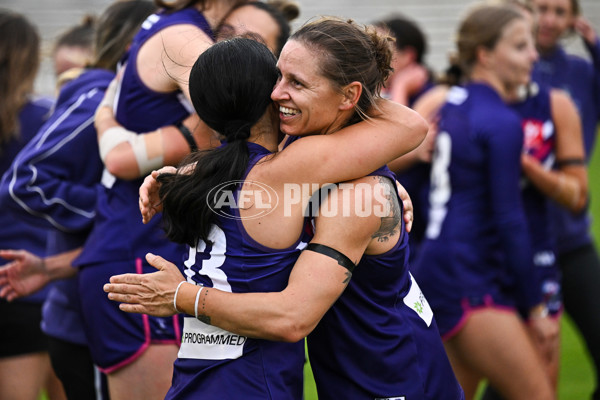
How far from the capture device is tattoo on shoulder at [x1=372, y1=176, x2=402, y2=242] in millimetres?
2295

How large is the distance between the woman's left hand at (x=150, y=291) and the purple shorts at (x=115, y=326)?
657 millimetres

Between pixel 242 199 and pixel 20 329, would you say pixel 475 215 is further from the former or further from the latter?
pixel 20 329

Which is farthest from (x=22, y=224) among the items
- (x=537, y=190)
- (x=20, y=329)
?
(x=537, y=190)

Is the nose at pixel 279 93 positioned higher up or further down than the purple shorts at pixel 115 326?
higher up

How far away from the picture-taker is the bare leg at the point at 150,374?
288 cm

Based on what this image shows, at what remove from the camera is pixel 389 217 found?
2.31 meters

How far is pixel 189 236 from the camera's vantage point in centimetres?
229

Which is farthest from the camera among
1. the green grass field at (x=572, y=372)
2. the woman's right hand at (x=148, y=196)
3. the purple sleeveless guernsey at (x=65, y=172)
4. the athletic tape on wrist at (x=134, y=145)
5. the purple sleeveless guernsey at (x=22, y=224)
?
the green grass field at (x=572, y=372)

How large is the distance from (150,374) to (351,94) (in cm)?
134

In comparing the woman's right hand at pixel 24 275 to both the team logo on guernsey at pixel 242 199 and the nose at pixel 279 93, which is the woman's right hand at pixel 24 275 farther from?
the nose at pixel 279 93

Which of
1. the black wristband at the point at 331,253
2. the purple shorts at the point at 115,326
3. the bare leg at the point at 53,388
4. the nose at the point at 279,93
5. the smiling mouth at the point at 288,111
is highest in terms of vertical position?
A: the nose at the point at 279,93

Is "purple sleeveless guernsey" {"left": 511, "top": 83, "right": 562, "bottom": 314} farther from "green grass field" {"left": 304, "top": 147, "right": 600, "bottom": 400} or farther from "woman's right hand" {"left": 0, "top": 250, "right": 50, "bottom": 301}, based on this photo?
"woman's right hand" {"left": 0, "top": 250, "right": 50, "bottom": 301}

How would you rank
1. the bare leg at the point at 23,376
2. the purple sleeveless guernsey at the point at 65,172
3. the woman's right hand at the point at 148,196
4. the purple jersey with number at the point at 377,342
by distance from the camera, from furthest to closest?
the bare leg at the point at 23,376
the purple sleeveless guernsey at the point at 65,172
the woman's right hand at the point at 148,196
the purple jersey with number at the point at 377,342

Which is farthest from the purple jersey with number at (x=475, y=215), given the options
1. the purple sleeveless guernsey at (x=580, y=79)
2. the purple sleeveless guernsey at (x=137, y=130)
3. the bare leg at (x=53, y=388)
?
the bare leg at (x=53, y=388)
